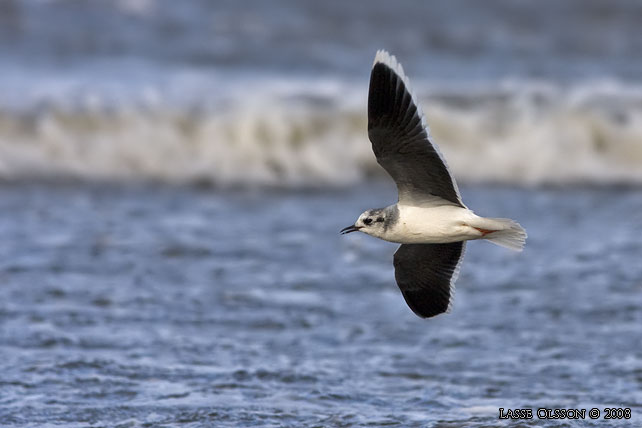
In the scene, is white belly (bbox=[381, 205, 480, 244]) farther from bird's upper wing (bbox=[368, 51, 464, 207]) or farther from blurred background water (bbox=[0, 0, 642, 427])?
blurred background water (bbox=[0, 0, 642, 427])

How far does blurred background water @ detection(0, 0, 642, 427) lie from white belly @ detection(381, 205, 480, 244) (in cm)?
93

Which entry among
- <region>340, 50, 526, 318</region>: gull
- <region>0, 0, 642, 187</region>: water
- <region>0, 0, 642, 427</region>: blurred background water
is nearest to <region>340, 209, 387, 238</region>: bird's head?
<region>340, 50, 526, 318</region>: gull

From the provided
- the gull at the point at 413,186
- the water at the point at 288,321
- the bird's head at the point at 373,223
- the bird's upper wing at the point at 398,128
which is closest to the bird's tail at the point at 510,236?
the gull at the point at 413,186

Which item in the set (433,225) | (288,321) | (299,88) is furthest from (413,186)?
(299,88)

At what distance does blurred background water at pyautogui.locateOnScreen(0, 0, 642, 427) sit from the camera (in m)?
6.06

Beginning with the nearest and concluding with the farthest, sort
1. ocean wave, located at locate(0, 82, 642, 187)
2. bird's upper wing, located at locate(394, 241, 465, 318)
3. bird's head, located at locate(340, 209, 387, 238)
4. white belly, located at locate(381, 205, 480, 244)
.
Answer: white belly, located at locate(381, 205, 480, 244), bird's head, located at locate(340, 209, 387, 238), bird's upper wing, located at locate(394, 241, 465, 318), ocean wave, located at locate(0, 82, 642, 187)

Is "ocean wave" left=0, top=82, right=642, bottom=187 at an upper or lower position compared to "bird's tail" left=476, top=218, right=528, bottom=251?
upper

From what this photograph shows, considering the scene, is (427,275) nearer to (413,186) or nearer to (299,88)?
(413,186)

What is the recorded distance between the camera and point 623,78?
14.2 m

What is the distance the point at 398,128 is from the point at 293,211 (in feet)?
16.9

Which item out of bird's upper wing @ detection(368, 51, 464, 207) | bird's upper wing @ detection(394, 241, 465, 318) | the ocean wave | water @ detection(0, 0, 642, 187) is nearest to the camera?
bird's upper wing @ detection(368, 51, 464, 207)

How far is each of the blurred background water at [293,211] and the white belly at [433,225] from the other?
0.93m

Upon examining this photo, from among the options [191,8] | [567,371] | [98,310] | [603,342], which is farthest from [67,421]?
[191,8]

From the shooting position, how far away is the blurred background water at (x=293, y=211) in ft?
19.9
